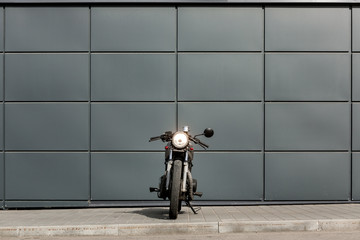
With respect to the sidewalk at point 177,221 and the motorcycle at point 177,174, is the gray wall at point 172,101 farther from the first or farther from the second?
the motorcycle at point 177,174

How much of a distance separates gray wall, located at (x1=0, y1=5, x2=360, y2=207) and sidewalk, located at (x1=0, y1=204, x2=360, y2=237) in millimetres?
758

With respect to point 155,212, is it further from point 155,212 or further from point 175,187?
point 175,187

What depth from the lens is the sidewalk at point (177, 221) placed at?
20.6 feet

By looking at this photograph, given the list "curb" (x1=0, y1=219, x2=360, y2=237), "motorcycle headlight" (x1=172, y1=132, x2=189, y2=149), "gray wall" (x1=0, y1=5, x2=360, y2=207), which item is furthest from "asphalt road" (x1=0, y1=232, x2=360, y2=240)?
"gray wall" (x1=0, y1=5, x2=360, y2=207)

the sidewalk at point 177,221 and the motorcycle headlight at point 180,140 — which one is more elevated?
the motorcycle headlight at point 180,140

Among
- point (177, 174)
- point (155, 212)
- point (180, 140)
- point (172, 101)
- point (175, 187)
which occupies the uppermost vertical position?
point (172, 101)

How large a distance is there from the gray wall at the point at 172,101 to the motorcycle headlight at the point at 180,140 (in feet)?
5.75

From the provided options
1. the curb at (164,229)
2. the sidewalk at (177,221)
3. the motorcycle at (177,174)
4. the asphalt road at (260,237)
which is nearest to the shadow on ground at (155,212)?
the sidewalk at (177,221)

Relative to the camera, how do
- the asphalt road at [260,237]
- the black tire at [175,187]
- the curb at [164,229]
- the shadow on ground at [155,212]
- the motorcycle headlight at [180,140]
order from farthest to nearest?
the shadow on ground at [155,212]
the motorcycle headlight at [180,140]
the black tire at [175,187]
the curb at [164,229]
the asphalt road at [260,237]

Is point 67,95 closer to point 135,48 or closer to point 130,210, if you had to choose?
point 135,48

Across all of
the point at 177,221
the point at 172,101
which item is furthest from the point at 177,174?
the point at 172,101

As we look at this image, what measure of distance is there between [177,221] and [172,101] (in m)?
2.71

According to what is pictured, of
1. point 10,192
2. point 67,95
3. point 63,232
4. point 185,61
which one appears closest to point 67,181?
point 10,192

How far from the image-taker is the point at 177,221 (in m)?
6.62
